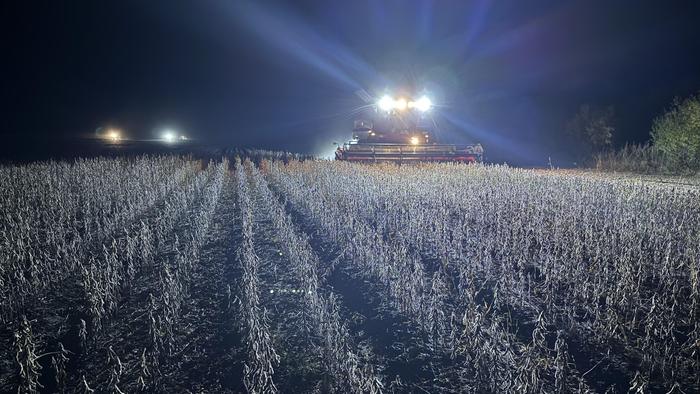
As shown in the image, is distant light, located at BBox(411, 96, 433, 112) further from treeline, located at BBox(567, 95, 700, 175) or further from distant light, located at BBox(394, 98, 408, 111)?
treeline, located at BBox(567, 95, 700, 175)

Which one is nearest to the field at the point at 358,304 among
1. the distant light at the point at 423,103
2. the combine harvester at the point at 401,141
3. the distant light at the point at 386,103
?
the combine harvester at the point at 401,141

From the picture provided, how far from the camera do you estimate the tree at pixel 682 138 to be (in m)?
18.6

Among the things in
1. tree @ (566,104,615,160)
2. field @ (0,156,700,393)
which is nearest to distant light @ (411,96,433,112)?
tree @ (566,104,615,160)

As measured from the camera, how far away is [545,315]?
4844 millimetres

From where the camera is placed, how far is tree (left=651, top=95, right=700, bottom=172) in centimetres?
1858

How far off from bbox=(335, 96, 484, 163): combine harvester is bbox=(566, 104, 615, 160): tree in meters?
13.6

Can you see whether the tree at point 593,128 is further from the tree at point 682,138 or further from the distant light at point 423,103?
the distant light at point 423,103

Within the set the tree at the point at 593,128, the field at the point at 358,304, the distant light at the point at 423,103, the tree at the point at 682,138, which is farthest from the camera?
the tree at the point at 593,128

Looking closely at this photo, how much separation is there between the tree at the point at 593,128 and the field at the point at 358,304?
77.7 feet

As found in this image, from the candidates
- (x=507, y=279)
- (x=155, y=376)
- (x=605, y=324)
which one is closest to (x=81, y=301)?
(x=155, y=376)

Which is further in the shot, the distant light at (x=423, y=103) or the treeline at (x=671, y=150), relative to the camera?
the distant light at (x=423, y=103)

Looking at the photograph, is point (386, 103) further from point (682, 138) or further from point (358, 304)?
point (358, 304)

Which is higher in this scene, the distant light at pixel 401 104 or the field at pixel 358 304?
the distant light at pixel 401 104

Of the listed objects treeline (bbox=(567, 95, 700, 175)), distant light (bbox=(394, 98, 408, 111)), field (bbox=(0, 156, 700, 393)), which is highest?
distant light (bbox=(394, 98, 408, 111))
